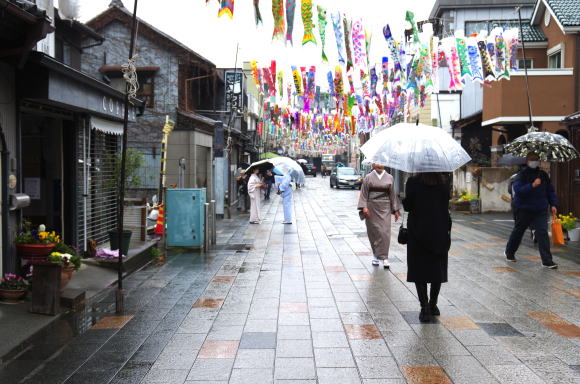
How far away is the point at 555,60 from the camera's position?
75.3 feet

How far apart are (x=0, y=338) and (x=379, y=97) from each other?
2430cm

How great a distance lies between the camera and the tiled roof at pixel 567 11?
20370 millimetres

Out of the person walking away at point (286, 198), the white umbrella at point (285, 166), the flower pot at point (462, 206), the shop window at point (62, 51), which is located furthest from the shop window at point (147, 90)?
the flower pot at point (462, 206)

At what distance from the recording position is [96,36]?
13.2m

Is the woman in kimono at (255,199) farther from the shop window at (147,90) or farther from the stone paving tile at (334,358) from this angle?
the stone paving tile at (334,358)

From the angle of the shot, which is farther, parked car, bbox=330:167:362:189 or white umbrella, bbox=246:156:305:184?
parked car, bbox=330:167:362:189

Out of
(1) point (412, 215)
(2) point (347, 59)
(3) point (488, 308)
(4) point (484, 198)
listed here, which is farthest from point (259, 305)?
(4) point (484, 198)

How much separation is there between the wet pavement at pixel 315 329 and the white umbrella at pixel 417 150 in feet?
5.55

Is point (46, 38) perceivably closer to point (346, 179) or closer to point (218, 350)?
point (218, 350)

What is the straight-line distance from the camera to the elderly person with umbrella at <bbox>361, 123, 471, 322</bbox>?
6504 millimetres

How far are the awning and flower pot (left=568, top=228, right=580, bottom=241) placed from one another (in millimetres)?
9810

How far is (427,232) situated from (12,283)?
4741 mm

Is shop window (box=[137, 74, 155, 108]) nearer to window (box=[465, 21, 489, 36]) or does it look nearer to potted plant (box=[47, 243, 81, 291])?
potted plant (box=[47, 243, 81, 291])

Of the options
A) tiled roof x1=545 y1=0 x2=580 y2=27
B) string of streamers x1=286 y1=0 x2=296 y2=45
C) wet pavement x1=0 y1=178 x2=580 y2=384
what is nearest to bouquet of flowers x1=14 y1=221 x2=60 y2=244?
wet pavement x1=0 y1=178 x2=580 y2=384
